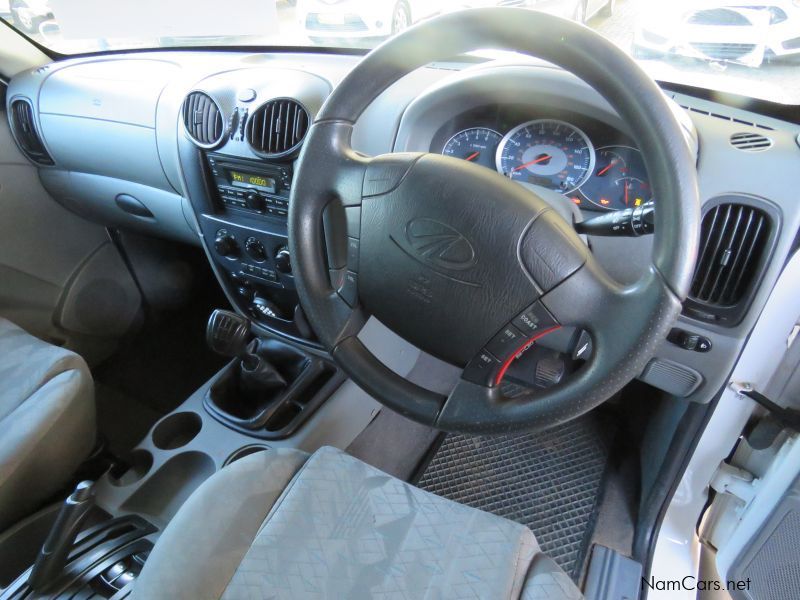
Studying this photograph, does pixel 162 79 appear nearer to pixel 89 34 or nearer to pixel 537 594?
pixel 89 34

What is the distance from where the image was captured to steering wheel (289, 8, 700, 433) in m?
0.62

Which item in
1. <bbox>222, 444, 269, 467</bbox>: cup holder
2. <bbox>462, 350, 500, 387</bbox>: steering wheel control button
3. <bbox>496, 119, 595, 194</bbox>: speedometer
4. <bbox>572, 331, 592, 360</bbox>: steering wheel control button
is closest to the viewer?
<bbox>462, 350, 500, 387</bbox>: steering wheel control button

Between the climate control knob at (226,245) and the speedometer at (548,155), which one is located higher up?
the speedometer at (548,155)

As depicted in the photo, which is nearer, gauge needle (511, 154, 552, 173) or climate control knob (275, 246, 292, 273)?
gauge needle (511, 154, 552, 173)

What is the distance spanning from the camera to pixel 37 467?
1.10m

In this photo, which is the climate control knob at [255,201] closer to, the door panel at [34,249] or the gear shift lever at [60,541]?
the gear shift lever at [60,541]

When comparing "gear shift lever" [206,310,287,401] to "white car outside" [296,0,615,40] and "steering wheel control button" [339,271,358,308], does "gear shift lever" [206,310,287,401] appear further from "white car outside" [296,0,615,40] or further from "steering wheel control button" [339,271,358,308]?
"white car outside" [296,0,615,40]

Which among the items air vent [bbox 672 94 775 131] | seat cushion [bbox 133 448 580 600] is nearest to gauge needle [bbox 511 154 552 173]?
air vent [bbox 672 94 775 131]

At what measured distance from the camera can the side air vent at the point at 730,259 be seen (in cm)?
86

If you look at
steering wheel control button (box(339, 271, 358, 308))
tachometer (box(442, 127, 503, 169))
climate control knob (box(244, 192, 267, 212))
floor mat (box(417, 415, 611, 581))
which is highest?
tachometer (box(442, 127, 503, 169))

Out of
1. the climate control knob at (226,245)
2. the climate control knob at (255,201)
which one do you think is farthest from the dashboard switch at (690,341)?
the climate control knob at (226,245)

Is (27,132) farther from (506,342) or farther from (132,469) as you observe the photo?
(506,342)

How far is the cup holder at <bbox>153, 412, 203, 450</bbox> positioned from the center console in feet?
1.01

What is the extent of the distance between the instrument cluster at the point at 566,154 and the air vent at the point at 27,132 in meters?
1.31
